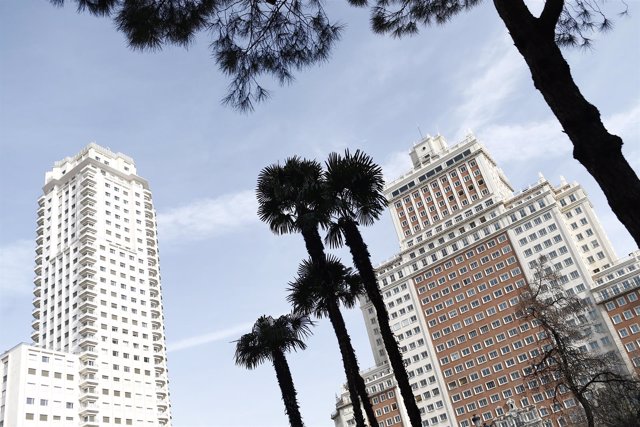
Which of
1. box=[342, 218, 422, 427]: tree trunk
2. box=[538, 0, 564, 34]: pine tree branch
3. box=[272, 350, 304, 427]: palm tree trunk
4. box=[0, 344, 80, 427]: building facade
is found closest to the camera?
box=[538, 0, 564, 34]: pine tree branch

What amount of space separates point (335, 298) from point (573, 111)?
14250 millimetres

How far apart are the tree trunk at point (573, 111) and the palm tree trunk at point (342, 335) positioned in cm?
1302

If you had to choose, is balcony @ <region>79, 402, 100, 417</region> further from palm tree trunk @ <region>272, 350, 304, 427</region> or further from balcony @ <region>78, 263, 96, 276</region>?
palm tree trunk @ <region>272, 350, 304, 427</region>

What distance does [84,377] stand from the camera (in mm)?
77375

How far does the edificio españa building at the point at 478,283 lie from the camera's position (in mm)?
88000

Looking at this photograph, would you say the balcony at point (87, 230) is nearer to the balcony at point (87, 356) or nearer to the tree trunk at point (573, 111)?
the balcony at point (87, 356)

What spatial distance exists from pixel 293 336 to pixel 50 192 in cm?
9682

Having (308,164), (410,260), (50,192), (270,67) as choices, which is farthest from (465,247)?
(270,67)

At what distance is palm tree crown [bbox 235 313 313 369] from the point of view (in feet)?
75.1

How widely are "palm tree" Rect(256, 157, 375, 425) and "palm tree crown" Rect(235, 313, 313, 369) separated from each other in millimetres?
4293

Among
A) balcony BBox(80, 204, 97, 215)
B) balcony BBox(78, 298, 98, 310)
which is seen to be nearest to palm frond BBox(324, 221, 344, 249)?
balcony BBox(78, 298, 98, 310)

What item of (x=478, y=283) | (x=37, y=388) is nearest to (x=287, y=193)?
(x=37, y=388)

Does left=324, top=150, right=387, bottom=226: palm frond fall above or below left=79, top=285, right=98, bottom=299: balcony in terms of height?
below

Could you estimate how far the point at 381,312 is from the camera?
16.7 m
